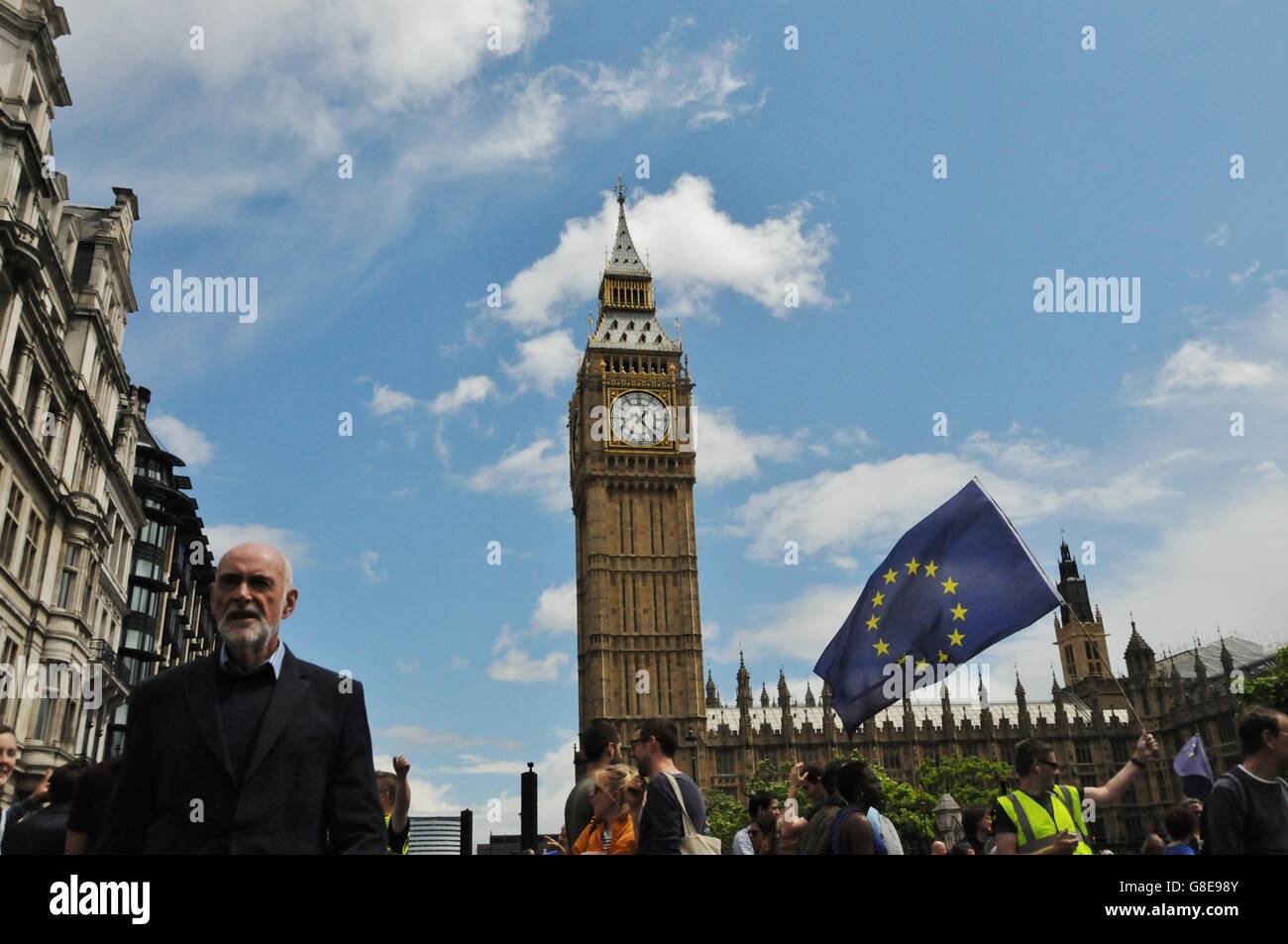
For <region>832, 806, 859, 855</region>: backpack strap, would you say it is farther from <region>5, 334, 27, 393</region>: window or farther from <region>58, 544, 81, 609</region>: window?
<region>58, 544, 81, 609</region>: window

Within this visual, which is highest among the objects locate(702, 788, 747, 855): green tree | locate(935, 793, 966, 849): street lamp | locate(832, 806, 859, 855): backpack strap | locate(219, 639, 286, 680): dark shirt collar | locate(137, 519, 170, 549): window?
locate(137, 519, 170, 549): window

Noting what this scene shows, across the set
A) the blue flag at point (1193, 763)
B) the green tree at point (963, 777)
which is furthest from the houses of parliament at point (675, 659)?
the blue flag at point (1193, 763)

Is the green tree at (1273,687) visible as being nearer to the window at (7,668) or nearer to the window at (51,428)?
the window at (7,668)

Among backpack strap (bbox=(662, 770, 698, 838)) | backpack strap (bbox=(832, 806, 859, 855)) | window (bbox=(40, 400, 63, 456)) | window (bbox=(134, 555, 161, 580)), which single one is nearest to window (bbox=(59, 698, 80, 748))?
window (bbox=(40, 400, 63, 456))

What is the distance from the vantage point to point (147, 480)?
56.7 metres

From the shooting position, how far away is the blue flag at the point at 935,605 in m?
10.3

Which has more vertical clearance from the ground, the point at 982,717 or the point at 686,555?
the point at 686,555

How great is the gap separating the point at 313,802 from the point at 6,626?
29020 mm

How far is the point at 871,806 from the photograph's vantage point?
8.07 metres

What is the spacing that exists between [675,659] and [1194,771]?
8389 cm

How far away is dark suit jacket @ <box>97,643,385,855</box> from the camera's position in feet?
14.3

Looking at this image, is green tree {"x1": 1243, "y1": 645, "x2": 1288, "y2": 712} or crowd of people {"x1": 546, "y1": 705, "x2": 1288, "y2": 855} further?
green tree {"x1": 1243, "y1": 645, "x2": 1288, "y2": 712}
